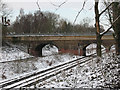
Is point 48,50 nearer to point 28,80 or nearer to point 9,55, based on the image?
point 9,55

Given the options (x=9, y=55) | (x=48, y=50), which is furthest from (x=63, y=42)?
(x=9, y=55)

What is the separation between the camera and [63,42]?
41.7 metres

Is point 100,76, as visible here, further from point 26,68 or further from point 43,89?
point 26,68

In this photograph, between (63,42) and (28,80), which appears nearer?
(28,80)

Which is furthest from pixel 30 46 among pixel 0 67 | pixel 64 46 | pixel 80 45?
pixel 0 67

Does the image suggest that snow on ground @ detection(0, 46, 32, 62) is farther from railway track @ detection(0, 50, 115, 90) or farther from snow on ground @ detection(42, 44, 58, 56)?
railway track @ detection(0, 50, 115, 90)

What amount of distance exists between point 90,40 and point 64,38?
6042 millimetres

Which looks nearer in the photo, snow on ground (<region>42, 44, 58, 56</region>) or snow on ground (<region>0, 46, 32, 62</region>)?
snow on ground (<region>0, 46, 32, 62</region>)

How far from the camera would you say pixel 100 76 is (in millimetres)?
7961

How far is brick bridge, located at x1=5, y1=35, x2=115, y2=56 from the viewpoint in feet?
127

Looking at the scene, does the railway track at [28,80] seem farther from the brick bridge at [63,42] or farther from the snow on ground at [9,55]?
the brick bridge at [63,42]

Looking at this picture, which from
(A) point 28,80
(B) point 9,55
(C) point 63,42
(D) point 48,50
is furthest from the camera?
(D) point 48,50

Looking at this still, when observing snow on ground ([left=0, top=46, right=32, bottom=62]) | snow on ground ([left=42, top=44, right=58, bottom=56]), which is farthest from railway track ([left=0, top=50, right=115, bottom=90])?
snow on ground ([left=42, top=44, right=58, bottom=56])

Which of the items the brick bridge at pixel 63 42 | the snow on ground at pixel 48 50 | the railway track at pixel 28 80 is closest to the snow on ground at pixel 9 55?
the brick bridge at pixel 63 42
